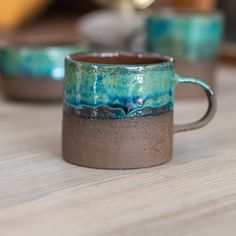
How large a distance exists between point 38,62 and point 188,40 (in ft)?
0.80

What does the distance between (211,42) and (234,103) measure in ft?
0.37

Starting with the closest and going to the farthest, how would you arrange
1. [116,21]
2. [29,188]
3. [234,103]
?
[29,188] → [234,103] → [116,21]

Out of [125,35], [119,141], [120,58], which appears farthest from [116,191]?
[125,35]

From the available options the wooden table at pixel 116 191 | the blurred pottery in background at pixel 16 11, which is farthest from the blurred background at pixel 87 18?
the wooden table at pixel 116 191

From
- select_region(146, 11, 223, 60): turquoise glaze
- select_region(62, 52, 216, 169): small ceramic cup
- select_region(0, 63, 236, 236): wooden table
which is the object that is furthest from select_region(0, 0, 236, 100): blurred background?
select_region(62, 52, 216, 169): small ceramic cup

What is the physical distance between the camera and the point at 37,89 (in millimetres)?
1033

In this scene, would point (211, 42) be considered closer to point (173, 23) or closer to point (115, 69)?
point (173, 23)

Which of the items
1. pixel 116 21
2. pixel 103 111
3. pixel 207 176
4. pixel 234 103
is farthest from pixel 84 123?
pixel 116 21

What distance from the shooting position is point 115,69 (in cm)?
69

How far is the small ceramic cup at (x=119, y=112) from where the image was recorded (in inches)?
27.5

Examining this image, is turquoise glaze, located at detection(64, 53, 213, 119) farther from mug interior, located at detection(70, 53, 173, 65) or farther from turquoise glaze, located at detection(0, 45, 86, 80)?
turquoise glaze, located at detection(0, 45, 86, 80)

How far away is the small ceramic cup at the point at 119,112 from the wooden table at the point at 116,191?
0.02 m

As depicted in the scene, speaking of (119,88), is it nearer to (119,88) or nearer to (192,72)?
(119,88)

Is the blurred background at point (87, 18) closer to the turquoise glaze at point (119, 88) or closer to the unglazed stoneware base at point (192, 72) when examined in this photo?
the unglazed stoneware base at point (192, 72)
